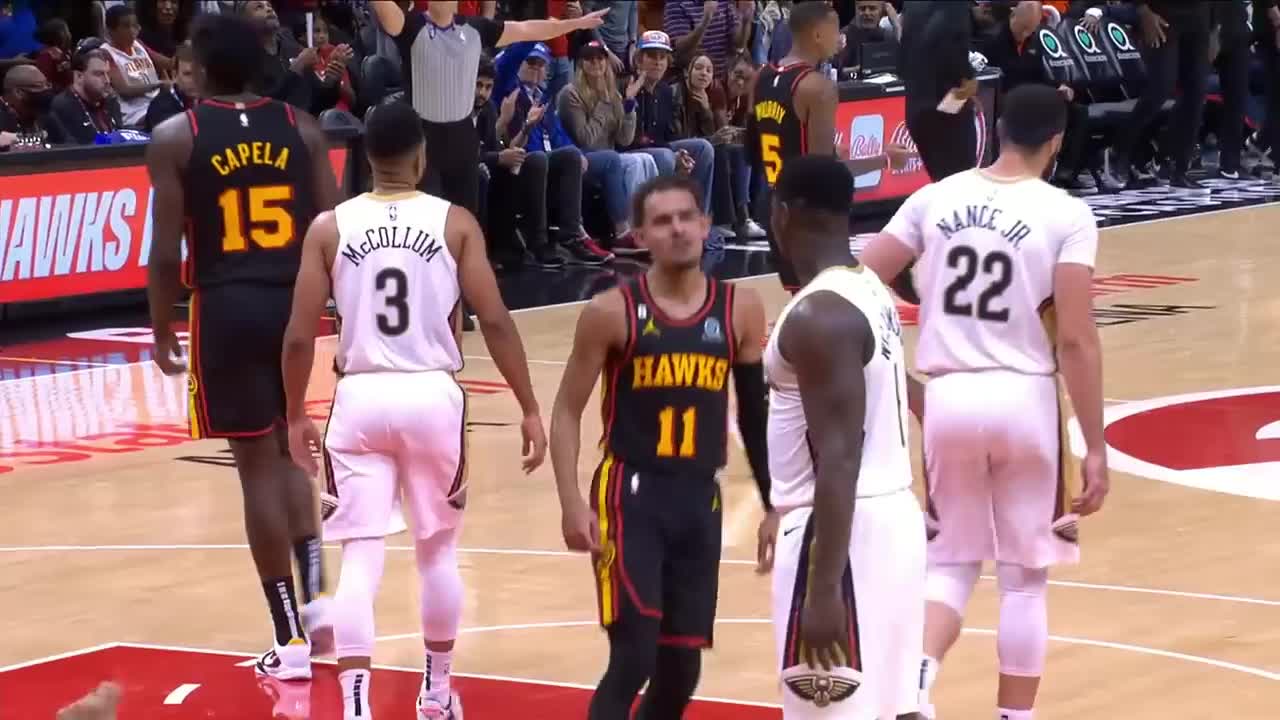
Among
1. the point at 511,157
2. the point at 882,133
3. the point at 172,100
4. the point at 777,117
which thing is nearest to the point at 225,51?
the point at 777,117

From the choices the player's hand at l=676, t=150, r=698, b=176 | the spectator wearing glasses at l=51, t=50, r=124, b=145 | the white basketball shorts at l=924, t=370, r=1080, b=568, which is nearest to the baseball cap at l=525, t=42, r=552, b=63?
the player's hand at l=676, t=150, r=698, b=176

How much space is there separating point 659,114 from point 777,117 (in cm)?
809

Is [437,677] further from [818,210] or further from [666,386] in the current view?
[818,210]

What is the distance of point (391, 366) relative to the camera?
245 inches

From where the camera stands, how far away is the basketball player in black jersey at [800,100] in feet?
31.4

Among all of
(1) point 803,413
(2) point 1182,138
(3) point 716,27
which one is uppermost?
(1) point 803,413

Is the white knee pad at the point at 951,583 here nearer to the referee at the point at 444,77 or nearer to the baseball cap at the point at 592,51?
the referee at the point at 444,77

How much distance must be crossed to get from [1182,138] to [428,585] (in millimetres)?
17010

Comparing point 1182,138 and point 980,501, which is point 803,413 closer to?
point 980,501

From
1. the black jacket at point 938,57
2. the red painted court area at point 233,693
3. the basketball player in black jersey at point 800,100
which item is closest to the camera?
the red painted court area at point 233,693

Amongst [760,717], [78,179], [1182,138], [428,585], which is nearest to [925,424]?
[760,717]

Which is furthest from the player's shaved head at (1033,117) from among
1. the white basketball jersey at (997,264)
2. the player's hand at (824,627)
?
the player's hand at (824,627)

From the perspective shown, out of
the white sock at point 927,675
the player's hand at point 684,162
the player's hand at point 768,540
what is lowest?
the player's hand at point 684,162

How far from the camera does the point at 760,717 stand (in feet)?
21.3
